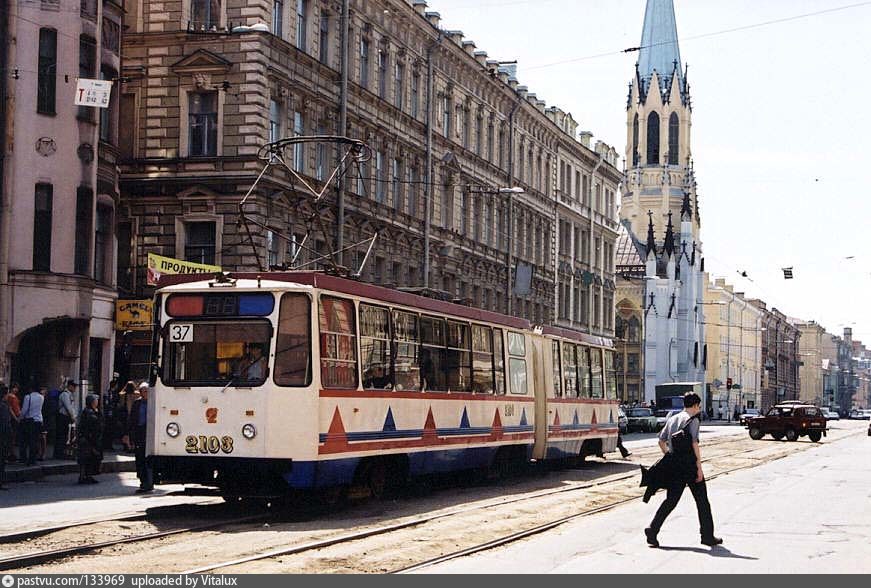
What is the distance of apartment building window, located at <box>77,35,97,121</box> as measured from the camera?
32.8m

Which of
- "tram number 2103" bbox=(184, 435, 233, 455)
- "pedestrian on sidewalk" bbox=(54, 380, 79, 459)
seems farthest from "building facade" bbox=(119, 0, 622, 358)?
"tram number 2103" bbox=(184, 435, 233, 455)

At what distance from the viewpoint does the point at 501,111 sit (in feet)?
196

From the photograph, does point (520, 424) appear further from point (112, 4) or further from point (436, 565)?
point (112, 4)

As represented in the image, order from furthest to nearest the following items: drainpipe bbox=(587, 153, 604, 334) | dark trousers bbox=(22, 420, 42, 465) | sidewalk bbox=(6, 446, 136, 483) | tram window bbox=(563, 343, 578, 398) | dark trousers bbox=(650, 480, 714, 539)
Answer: drainpipe bbox=(587, 153, 604, 334) → tram window bbox=(563, 343, 578, 398) → dark trousers bbox=(22, 420, 42, 465) → sidewalk bbox=(6, 446, 136, 483) → dark trousers bbox=(650, 480, 714, 539)

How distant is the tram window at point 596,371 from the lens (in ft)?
102

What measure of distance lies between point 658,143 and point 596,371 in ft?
341

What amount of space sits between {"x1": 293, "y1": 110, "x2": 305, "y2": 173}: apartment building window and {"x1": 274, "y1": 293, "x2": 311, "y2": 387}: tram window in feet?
73.7

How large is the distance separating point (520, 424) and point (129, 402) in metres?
10.9

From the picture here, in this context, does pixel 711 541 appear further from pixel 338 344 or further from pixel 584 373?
pixel 584 373

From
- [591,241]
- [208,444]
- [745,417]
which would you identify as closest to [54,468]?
[208,444]

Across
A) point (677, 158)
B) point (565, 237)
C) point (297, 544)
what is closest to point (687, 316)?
point (677, 158)

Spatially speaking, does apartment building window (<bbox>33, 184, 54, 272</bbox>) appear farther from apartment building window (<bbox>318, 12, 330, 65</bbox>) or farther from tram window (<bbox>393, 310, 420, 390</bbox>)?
tram window (<bbox>393, 310, 420, 390</bbox>)

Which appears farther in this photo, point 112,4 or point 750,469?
point 112,4

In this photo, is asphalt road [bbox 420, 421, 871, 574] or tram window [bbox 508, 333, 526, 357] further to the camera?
tram window [bbox 508, 333, 526, 357]
